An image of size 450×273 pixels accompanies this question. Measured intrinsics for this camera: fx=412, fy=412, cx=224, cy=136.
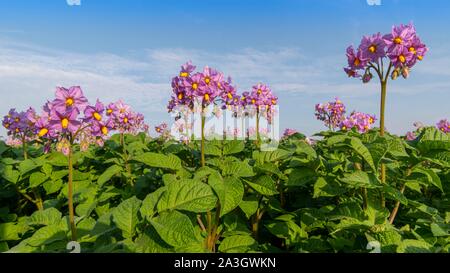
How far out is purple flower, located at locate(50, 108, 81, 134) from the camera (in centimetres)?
232

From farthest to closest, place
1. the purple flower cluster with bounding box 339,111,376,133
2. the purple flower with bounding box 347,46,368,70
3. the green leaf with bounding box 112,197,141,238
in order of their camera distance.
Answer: the purple flower cluster with bounding box 339,111,376,133
the purple flower with bounding box 347,46,368,70
the green leaf with bounding box 112,197,141,238

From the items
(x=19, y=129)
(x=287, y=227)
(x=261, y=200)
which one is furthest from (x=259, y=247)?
(x=19, y=129)

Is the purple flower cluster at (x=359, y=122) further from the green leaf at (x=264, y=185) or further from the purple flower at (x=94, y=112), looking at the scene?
the purple flower at (x=94, y=112)

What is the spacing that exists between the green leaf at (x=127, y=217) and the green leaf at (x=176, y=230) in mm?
176

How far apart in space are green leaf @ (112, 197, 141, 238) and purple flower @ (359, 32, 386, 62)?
1.97m

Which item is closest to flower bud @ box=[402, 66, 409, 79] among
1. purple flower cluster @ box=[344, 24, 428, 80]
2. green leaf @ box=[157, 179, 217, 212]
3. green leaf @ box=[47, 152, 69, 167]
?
purple flower cluster @ box=[344, 24, 428, 80]

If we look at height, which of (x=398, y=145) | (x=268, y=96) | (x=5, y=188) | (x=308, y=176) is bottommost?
(x=5, y=188)

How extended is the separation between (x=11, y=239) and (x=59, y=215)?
1218 millimetres

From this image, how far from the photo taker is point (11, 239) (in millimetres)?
3221

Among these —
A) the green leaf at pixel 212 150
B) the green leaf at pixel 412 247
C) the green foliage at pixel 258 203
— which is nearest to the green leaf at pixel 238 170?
the green foliage at pixel 258 203

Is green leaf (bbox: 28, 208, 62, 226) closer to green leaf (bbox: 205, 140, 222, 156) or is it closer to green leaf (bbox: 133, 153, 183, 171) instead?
green leaf (bbox: 133, 153, 183, 171)

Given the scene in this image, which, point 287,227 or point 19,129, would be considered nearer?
point 287,227

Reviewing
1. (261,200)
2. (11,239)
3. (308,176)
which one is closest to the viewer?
(308,176)
